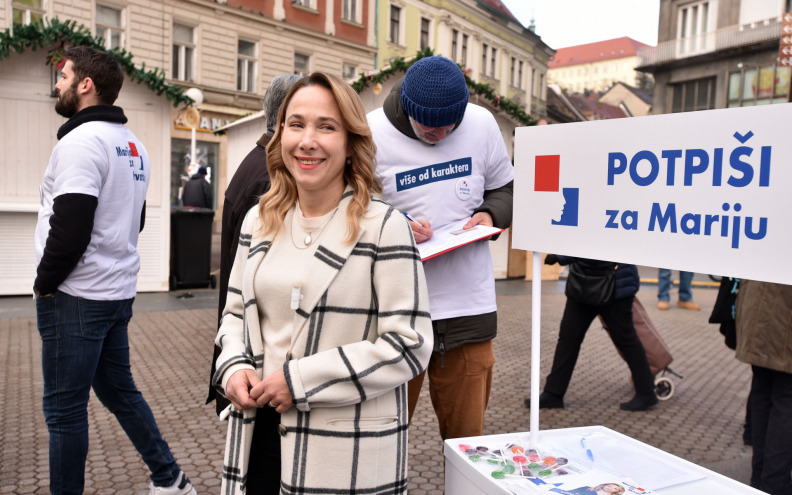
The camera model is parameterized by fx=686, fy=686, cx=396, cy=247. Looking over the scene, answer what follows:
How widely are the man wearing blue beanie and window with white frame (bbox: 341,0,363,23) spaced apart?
85.9ft

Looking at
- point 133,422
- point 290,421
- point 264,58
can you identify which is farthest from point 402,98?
point 264,58

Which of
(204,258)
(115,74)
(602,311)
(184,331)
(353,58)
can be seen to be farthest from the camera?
(353,58)

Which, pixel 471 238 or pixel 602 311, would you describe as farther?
pixel 602 311

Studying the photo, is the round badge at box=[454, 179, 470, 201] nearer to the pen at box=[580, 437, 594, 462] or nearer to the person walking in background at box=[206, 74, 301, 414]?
the person walking in background at box=[206, 74, 301, 414]

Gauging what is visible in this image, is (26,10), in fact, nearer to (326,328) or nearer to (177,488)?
(177,488)

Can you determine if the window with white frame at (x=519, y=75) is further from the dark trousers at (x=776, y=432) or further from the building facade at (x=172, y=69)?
the dark trousers at (x=776, y=432)

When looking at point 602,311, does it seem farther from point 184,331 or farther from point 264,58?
point 264,58

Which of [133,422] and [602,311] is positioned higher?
[602,311]

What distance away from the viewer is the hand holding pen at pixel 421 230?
2.46 metres

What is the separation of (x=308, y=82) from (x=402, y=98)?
2.26ft

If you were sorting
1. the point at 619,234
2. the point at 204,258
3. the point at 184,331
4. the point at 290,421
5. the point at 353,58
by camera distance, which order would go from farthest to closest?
the point at 353,58, the point at 204,258, the point at 184,331, the point at 619,234, the point at 290,421

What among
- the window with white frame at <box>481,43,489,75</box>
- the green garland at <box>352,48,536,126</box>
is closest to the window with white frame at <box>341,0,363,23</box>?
the window with white frame at <box>481,43,489,75</box>

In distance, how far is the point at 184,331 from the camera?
299 inches
